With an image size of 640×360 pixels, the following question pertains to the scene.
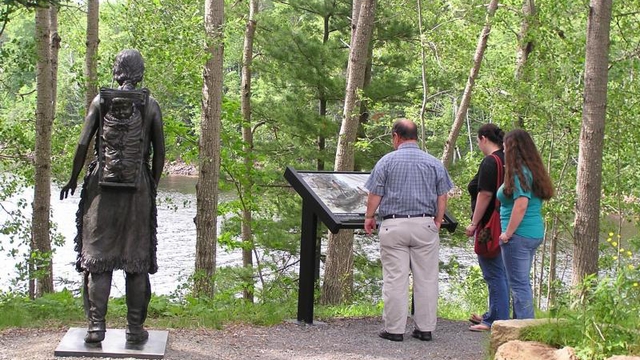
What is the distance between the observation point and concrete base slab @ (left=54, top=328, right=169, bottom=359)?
19.7 ft

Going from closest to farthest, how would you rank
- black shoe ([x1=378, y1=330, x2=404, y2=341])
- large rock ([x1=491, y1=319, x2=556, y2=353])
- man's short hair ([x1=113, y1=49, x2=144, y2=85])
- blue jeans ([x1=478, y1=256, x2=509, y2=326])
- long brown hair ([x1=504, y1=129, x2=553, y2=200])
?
large rock ([x1=491, y1=319, x2=556, y2=353]) → man's short hair ([x1=113, y1=49, x2=144, y2=85]) → long brown hair ([x1=504, y1=129, x2=553, y2=200]) → black shoe ([x1=378, y1=330, x2=404, y2=341]) → blue jeans ([x1=478, y1=256, x2=509, y2=326])

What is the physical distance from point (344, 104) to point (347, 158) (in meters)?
3.06

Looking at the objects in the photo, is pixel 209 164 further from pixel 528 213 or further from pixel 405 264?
pixel 528 213

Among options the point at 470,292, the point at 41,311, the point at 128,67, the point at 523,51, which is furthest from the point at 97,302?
the point at 523,51

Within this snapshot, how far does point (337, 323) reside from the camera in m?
8.31

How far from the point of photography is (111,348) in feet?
20.2

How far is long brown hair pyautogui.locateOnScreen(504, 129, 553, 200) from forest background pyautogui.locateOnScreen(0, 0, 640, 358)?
1058 mm

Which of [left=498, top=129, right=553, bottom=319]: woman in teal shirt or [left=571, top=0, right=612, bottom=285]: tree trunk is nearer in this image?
[left=498, top=129, right=553, bottom=319]: woman in teal shirt

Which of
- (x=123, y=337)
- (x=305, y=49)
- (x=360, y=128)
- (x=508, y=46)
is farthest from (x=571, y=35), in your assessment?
(x=123, y=337)

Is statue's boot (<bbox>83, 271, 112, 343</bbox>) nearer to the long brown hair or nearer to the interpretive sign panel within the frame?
the interpretive sign panel

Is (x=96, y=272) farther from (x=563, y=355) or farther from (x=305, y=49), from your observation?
(x=305, y=49)

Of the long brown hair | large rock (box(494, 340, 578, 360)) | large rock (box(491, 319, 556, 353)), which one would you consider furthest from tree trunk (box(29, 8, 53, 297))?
large rock (box(494, 340, 578, 360))

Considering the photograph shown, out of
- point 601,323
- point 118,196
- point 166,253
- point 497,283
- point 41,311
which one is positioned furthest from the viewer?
point 166,253

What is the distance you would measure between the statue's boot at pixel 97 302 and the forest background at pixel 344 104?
3166 millimetres
